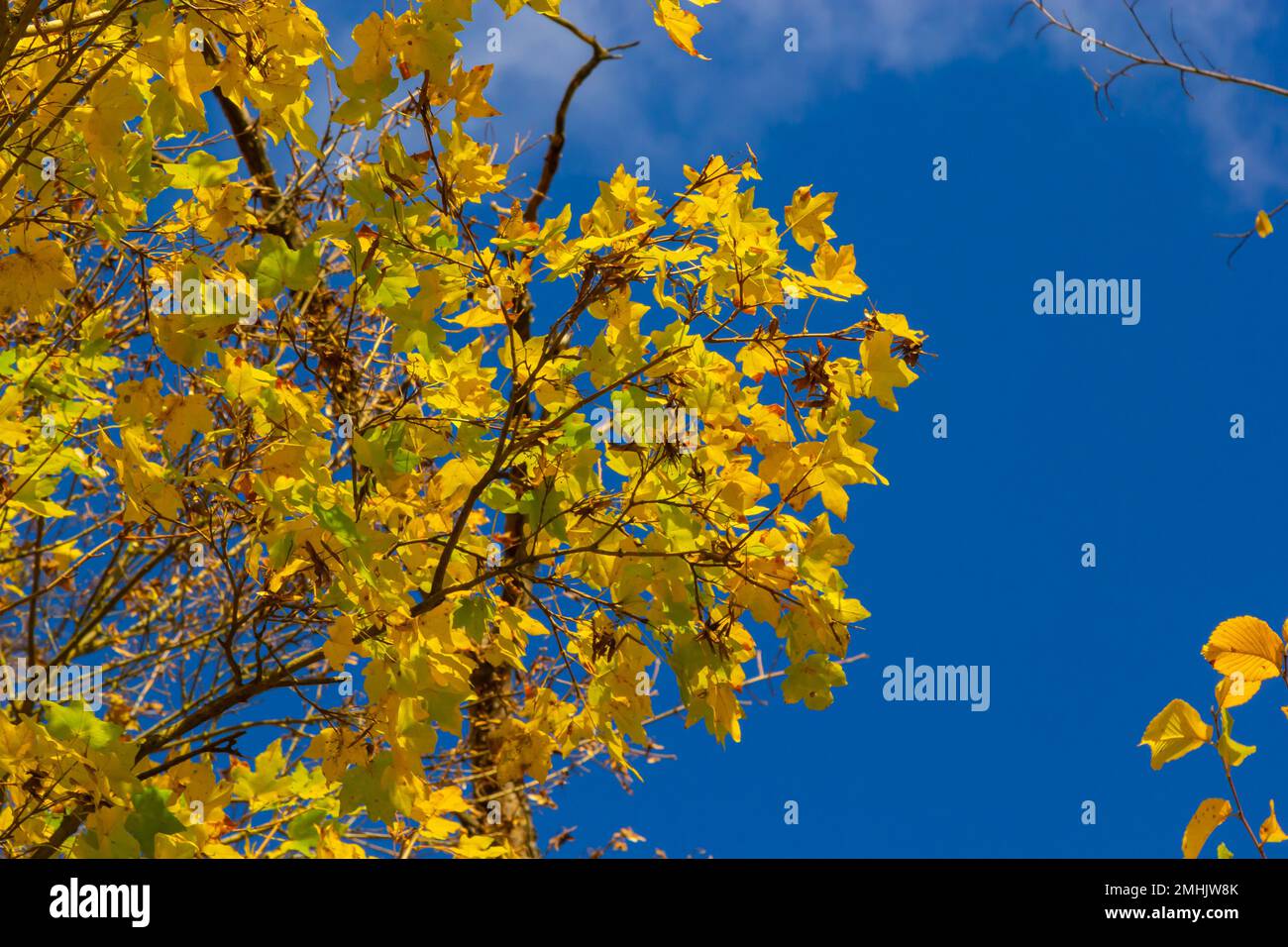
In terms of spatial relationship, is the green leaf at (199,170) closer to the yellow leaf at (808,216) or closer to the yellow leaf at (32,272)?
the yellow leaf at (32,272)

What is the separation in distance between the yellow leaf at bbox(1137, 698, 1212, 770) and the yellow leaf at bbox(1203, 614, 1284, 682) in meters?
0.07

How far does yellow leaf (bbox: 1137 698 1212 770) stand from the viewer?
1.35m

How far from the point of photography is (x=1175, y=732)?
53.7 inches

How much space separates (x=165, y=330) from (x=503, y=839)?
9.94 ft

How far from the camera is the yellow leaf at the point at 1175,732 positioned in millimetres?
1352

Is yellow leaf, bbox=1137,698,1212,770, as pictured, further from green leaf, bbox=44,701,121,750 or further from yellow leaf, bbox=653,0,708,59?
green leaf, bbox=44,701,121,750

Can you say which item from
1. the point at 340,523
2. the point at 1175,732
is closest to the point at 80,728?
the point at 340,523

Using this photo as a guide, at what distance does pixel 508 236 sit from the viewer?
2.25 metres

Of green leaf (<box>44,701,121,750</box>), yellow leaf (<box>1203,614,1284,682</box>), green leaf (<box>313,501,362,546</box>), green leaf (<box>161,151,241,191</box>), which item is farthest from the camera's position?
green leaf (<box>161,151,241,191</box>)

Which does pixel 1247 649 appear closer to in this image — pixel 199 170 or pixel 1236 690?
pixel 1236 690

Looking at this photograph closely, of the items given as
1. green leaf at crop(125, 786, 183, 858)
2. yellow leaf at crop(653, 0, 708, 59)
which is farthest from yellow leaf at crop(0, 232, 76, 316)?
yellow leaf at crop(653, 0, 708, 59)
